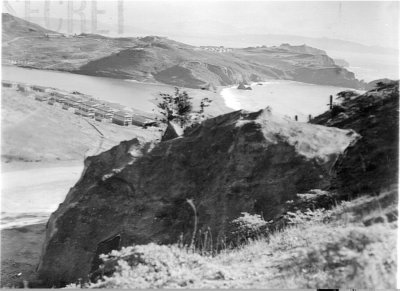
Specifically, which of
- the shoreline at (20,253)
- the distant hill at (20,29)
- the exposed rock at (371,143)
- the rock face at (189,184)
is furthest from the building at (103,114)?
the distant hill at (20,29)

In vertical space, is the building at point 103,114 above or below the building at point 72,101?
below

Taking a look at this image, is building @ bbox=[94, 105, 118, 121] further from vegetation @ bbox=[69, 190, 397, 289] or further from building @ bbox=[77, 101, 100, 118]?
vegetation @ bbox=[69, 190, 397, 289]

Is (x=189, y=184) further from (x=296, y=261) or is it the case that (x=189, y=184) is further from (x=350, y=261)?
(x=350, y=261)

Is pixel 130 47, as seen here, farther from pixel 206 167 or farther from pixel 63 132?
pixel 206 167

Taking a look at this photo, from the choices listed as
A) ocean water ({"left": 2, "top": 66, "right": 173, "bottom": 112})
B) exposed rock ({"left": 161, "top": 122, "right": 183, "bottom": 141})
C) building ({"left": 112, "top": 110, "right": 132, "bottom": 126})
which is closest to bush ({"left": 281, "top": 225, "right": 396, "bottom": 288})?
exposed rock ({"left": 161, "top": 122, "right": 183, "bottom": 141})

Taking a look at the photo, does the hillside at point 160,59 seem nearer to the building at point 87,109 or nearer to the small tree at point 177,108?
the building at point 87,109

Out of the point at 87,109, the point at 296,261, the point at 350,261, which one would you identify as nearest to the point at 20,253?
the point at 296,261

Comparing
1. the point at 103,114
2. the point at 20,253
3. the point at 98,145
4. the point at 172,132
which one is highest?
the point at 172,132
